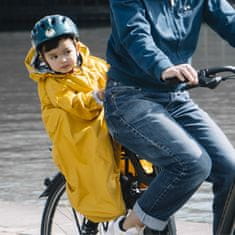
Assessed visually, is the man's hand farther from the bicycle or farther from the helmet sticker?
the helmet sticker

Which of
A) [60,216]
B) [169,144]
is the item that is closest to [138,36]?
[169,144]

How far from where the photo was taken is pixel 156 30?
4430 mm

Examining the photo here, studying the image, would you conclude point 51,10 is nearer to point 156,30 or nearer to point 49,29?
point 49,29

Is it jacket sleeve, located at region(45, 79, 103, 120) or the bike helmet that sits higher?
the bike helmet

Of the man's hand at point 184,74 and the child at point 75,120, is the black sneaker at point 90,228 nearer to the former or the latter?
the child at point 75,120

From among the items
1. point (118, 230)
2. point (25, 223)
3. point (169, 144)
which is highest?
point (169, 144)

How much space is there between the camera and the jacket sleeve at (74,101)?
489 cm

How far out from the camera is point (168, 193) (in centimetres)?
444

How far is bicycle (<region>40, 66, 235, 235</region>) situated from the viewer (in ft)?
14.0

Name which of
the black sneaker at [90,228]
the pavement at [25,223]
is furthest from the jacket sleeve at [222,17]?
the pavement at [25,223]

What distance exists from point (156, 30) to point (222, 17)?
306 mm

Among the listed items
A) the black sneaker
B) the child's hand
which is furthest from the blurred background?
the child's hand

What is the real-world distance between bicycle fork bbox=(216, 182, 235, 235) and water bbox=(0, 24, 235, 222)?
8.52ft

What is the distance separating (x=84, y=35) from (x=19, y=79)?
42.1ft
